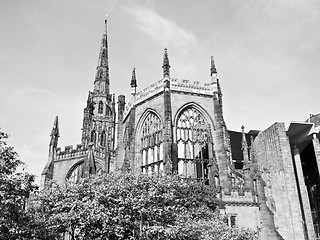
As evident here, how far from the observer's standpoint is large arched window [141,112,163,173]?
32344 mm

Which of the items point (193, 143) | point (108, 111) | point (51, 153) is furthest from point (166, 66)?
point (108, 111)

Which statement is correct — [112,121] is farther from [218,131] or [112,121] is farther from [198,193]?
[198,193]

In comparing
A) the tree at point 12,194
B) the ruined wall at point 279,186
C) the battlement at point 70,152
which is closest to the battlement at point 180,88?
the ruined wall at point 279,186

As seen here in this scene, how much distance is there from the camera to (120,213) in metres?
18.7

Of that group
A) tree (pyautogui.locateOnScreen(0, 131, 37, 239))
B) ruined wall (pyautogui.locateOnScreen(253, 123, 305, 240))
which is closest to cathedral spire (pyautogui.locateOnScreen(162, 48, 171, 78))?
ruined wall (pyautogui.locateOnScreen(253, 123, 305, 240))

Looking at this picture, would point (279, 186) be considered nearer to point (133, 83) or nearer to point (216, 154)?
point (216, 154)

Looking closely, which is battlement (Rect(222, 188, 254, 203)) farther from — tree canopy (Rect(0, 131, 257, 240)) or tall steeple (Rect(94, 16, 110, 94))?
tall steeple (Rect(94, 16, 110, 94))

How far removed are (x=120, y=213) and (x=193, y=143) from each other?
50.4 feet

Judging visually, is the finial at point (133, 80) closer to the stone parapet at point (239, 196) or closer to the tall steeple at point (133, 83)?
the tall steeple at point (133, 83)

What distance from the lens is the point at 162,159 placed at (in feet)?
104

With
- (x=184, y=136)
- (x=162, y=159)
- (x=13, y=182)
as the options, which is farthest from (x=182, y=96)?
(x=13, y=182)

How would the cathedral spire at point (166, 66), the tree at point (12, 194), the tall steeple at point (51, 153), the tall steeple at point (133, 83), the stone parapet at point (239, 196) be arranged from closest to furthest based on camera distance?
the tree at point (12, 194)
the stone parapet at point (239, 196)
the cathedral spire at point (166, 66)
the tall steeple at point (133, 83)
the tall steeple at point (51, 153)

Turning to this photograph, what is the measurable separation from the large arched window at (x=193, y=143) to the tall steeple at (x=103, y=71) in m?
28.4

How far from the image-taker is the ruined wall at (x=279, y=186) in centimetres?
3169
